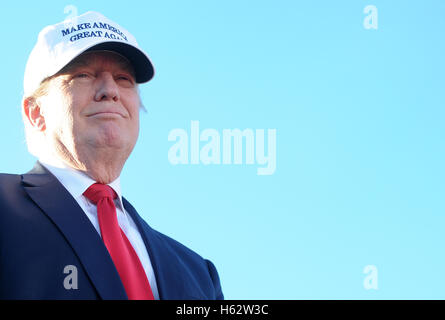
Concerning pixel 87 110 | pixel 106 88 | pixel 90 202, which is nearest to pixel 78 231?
pixel 90 202

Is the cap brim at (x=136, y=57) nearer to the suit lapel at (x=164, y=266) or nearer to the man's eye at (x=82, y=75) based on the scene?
the man's eye at (x=82, y=75)

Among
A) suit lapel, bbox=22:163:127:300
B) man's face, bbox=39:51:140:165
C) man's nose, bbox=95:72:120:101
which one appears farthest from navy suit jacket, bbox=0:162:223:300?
man's nose, bbox=95:72:120:101

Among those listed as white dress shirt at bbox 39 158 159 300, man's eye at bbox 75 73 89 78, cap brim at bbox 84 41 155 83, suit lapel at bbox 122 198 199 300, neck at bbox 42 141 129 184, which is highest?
cap brim at bbox 84 41 155 83

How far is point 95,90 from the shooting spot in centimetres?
289

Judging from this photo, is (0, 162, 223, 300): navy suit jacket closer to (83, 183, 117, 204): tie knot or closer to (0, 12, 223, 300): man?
(0, 12, 223, 300): man

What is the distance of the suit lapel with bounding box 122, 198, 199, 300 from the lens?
278 centimetres

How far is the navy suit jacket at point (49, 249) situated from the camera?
2309mm

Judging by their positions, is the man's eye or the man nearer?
the man

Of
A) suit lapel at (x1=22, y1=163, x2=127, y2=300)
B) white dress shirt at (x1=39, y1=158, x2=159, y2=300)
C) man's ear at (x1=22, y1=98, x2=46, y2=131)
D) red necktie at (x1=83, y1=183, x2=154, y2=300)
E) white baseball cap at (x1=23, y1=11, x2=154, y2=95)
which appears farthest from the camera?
man's ear at (x1=22, y1=98, x2=46, y2=131)

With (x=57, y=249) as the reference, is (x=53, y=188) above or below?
above

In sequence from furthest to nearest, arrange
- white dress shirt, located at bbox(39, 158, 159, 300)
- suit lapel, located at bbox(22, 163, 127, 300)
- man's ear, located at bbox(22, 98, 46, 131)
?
man's ear, located at bbox(22, 98, 46, 131)
white dress shirt, located at bbox(39, 158, 159, 300)
suit lapel, located at bbox(22, 163, 127, 300)
